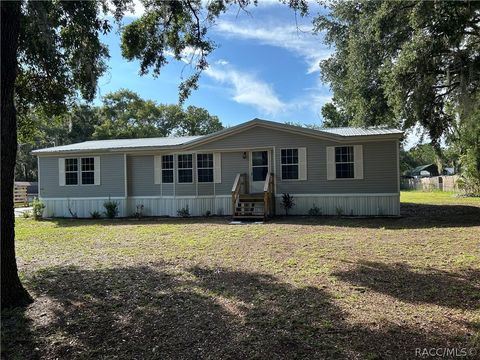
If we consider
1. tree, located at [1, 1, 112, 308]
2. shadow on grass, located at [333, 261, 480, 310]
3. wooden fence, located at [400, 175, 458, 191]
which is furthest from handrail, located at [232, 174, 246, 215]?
wooden fence, located at [400, 175, 458, 191]

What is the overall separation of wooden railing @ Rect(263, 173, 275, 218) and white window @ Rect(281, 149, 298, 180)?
555mm

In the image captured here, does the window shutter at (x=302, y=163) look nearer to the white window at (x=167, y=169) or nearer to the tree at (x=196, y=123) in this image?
the white window at (x=167, y=169)

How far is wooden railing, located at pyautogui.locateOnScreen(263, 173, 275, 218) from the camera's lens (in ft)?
44.6

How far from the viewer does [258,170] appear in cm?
1517

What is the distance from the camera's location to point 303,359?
11.0 ft

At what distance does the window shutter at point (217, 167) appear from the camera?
1545 centimetres

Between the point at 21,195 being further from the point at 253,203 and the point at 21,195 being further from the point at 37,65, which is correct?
the point at 37,65

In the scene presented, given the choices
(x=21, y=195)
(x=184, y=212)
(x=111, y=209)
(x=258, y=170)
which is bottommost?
(x=184, y=212)

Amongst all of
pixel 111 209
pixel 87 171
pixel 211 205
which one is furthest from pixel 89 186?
pixel 211 205

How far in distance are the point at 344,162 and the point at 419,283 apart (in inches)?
358

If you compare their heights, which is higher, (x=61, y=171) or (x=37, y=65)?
(x=37, y=65)

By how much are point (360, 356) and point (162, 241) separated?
6.95m

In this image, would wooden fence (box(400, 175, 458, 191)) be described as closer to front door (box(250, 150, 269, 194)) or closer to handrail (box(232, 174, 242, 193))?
front door (box(250, 150, 269, 194))

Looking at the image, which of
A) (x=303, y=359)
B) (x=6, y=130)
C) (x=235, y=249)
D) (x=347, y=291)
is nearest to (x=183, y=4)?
(x=6, y=130)
